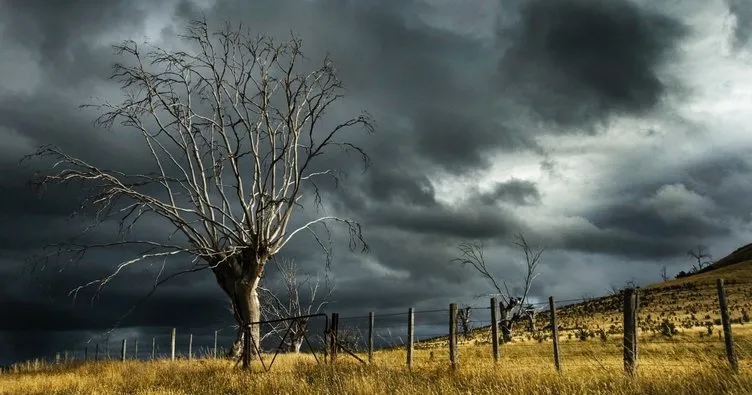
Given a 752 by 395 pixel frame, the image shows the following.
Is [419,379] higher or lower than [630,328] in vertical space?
lower

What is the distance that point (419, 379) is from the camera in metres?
12.6

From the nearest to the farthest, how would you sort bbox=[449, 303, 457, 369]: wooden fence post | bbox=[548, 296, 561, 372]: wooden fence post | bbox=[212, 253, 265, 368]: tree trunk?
bbox=[548, 296, 561, 372]: wooden fence post
bbox=[449, 303, 457, 369]: wooden fence post
bbox=[212, 253, 265, 368]: tree trunk

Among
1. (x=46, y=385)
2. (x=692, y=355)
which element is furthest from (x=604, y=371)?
(x=46, y=385)

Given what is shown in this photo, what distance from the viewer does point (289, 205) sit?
24438 millimetres

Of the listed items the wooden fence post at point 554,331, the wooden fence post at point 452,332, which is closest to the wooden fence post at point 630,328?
the wooden fence post at point 554,331

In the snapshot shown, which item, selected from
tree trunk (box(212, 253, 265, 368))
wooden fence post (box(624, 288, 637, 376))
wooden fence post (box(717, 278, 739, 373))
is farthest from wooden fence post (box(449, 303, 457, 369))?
tree trunk (box(212, 253, 265, 368))

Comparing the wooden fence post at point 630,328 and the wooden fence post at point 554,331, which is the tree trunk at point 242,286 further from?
the wooden fence post at point 630,328

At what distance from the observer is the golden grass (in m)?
9.06

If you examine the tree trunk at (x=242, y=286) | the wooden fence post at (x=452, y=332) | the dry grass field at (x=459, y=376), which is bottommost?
Answer: the dry grass field at (x=459, y=376)

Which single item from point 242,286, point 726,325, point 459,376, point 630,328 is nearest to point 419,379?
point 459,376

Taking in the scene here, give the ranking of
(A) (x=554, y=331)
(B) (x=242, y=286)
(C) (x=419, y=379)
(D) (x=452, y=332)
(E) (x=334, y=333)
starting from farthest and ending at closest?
(B) (x=242, y=286) < (E) (x=334, y=333) < (D) (x=452, y=332) < (A) (x=554, y=331) < (C) (x=419, y=379)

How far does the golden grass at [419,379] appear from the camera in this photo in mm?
9061

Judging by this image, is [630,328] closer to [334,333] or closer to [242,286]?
[334,333]

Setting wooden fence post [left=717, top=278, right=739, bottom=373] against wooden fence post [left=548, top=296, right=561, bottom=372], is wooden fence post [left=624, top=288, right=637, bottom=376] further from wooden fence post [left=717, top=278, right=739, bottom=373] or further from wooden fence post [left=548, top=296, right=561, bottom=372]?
wooden fence post [left=548, top=296, right=561, bottom=372]
